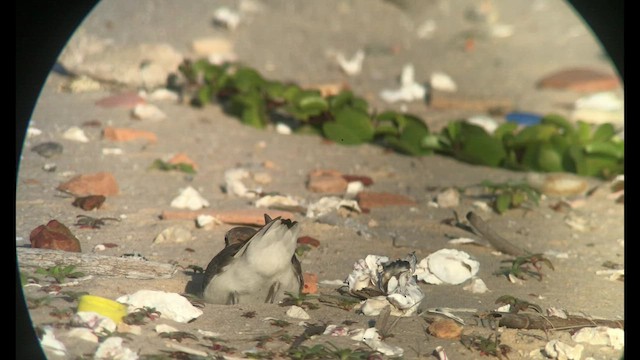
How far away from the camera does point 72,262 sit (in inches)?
122

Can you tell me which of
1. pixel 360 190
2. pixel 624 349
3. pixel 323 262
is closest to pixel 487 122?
pixel 360 190

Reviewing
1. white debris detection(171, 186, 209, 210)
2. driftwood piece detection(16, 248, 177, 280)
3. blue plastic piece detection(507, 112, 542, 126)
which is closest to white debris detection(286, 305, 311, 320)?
driftwood piece detection(16, 248, 177, 280)

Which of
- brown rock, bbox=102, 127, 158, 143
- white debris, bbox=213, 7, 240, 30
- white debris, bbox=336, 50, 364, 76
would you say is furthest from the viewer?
white debris, bbox=213, 7, 240, 30

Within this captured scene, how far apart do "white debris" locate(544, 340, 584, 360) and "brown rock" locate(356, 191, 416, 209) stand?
4.93ft

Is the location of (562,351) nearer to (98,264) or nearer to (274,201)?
(98,264)

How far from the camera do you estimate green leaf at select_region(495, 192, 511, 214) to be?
4.12 metres

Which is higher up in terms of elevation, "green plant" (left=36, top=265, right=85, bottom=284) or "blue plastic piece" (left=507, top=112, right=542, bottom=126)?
"blue plastic piece" (left=507, top=112, right=542, bottom=126)

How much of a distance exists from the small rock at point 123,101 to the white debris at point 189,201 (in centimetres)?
150

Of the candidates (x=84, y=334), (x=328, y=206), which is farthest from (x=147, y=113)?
(x=84, y=334)

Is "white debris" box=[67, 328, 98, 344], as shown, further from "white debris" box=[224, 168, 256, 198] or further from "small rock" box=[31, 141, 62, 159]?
"small rock" box=[31, 141, 62, 159]

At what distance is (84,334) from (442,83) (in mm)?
4131

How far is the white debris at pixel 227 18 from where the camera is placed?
7051 millimetres

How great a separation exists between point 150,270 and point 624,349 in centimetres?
157

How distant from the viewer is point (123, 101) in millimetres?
5406
